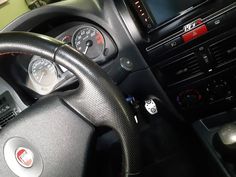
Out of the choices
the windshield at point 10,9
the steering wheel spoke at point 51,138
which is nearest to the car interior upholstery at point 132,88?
the steering wheel spoke at point 51,138

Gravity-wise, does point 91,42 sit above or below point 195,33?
above

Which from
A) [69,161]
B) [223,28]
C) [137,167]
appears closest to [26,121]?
[69,161]

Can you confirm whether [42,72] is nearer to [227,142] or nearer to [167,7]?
[167,7]

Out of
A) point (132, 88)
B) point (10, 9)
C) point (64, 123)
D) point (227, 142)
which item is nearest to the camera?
point (64, 123)

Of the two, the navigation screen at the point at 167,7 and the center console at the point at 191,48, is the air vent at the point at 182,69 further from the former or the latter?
the navigation screen at the point at 167,7

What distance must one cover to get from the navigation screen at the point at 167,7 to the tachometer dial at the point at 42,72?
38 centimetres

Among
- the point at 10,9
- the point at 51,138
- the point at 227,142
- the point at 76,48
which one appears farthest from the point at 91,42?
the point at 10,9

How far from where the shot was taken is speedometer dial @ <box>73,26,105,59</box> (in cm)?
96

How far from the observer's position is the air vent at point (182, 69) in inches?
36.9

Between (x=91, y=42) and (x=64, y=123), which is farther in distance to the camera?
(x=91, y=42)

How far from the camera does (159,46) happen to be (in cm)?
92

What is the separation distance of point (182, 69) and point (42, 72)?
1.60 ft

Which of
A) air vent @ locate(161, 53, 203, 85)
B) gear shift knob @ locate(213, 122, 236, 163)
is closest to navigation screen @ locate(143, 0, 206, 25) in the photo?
air vent @ locate(161, 53, 203, 85)

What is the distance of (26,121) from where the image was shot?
693 mm
